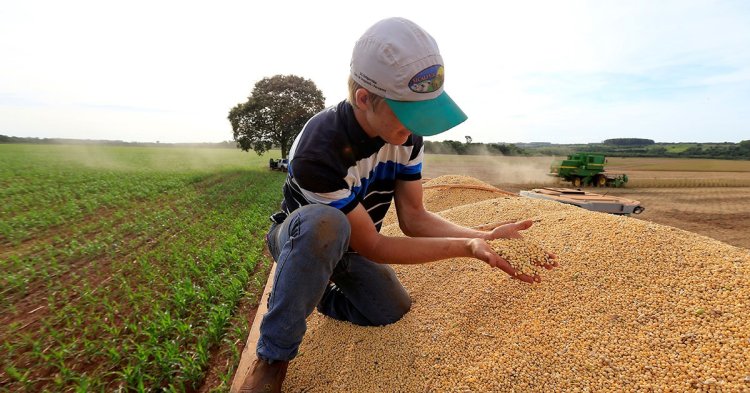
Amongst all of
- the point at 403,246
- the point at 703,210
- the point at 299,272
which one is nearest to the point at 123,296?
the point at 299,272

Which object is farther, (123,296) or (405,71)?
Result: (123,296)

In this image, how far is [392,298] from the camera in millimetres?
1984

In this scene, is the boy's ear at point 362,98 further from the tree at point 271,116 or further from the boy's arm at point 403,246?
the tree at point 271,116

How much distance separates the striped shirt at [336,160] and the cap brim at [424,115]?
0.98 feet

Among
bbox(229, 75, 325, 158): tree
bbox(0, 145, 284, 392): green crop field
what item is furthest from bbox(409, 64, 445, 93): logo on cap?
bbox(229, 75, 325, 158): tree

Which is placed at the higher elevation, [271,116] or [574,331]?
[271,116]

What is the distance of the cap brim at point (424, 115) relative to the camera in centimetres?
138

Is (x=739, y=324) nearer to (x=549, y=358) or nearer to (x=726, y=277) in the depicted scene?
(x=726, y=277)

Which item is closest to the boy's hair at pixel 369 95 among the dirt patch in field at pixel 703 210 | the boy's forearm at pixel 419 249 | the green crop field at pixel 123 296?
the boy's forearm at pixel 419 249

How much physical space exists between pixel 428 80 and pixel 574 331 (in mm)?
1279

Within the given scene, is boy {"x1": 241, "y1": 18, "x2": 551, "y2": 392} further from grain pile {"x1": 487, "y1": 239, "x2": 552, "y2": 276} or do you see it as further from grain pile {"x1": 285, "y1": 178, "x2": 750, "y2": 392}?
grain pile {"x1": 285, "y1": 178, "x2": 750, "y2": 392}

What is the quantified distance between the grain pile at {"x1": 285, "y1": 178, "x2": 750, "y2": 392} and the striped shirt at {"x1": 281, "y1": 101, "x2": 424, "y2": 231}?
30.2 inches

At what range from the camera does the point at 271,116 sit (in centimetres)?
2253

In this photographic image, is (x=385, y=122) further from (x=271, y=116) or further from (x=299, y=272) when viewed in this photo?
(x=271, y=116)
